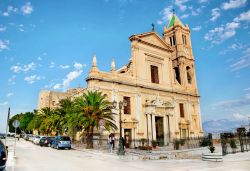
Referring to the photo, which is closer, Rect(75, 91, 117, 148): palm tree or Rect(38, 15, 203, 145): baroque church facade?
Rect(75, 91, 117, 148): palm tree

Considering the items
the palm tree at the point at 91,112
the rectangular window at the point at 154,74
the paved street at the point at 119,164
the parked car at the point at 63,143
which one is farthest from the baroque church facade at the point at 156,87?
the paved street at the point at 119,164

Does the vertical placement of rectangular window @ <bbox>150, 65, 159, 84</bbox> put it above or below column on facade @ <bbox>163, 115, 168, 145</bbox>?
above

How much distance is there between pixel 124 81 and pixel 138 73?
10.9ft

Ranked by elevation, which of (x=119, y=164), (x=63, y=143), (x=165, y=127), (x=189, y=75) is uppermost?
(x=189, y=75)

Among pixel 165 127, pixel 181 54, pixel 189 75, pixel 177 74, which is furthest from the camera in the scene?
pixel 189 75

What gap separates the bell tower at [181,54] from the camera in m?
43.6

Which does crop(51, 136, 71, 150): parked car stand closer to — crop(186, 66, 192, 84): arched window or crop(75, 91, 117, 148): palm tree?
crop(75, 91, 117, 148): palm tree

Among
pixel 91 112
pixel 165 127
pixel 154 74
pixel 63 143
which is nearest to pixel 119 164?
pixel 91 112

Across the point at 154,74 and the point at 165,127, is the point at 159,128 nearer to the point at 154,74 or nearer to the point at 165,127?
the point at 165,127

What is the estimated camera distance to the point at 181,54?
43938 mm

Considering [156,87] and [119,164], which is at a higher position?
[156,87]

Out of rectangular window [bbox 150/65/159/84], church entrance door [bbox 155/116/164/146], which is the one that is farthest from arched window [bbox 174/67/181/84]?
church entrance door [bbox 155/116/164/146]

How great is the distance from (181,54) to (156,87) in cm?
1044

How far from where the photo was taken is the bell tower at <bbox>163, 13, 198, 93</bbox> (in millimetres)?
43562
